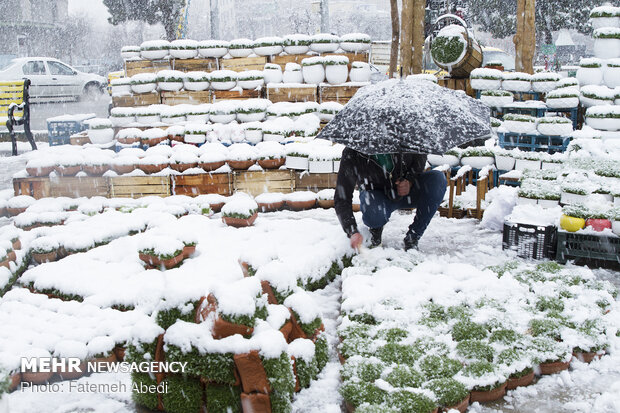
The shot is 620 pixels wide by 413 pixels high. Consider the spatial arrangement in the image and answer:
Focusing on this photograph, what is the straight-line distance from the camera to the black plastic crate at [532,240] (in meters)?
4.11

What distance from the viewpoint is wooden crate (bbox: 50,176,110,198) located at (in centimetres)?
580

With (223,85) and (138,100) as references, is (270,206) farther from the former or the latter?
(138,100)

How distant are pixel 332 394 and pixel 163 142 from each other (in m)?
5.27

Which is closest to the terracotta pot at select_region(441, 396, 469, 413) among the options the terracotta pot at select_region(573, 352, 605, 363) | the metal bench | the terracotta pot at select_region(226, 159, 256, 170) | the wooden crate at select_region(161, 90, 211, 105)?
the terracotta pot at select_region(573, 352, 605, 363)

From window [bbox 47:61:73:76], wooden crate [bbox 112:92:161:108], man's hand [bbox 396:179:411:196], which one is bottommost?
man's hand [bbox 396:179:411:196]

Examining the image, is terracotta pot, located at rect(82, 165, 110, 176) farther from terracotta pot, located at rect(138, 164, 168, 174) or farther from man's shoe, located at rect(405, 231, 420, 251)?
man's shoe, located at rect(405, 231, 420, 251)

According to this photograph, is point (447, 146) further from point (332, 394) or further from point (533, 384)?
point (332, 394)

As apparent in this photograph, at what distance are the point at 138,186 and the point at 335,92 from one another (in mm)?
3862

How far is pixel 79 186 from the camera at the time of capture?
5.86 metres

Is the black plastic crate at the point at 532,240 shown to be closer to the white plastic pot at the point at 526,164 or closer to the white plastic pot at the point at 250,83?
the white plastic pot at the point at 526,164

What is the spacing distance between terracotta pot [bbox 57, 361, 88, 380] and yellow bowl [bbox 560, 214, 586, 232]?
338 cm

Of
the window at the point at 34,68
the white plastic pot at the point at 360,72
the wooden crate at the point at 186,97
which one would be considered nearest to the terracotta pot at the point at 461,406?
the white plastic pot at the point at 360,72

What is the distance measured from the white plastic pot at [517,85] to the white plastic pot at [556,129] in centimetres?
189

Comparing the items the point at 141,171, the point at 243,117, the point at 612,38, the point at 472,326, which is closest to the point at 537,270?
the point at 472,326
